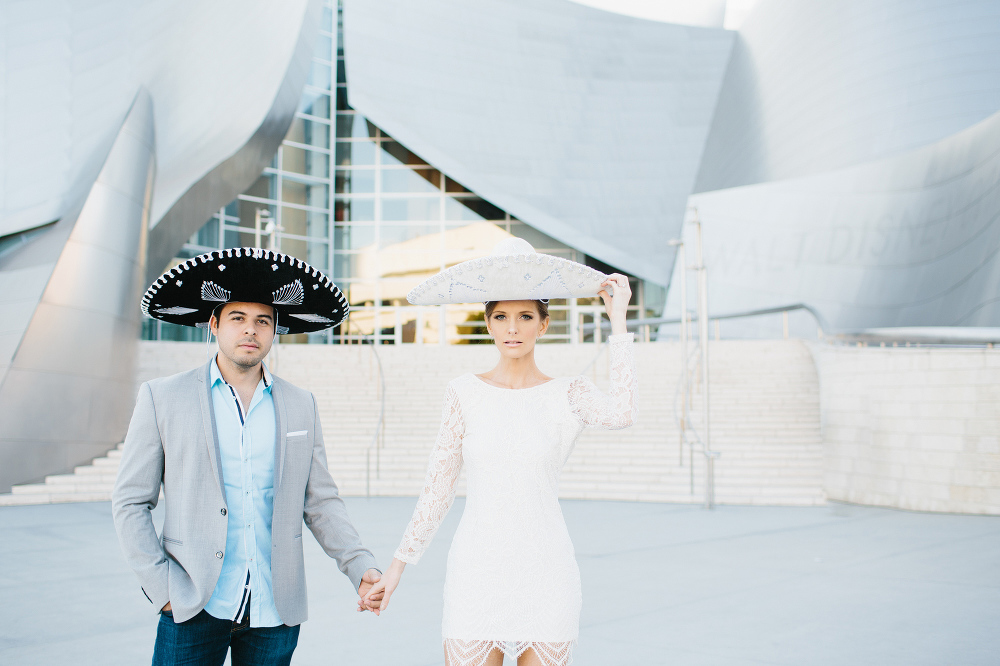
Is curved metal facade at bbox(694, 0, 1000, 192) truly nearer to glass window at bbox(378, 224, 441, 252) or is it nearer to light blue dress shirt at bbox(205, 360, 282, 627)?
glass window at bbox(378, 224, 441, 252)

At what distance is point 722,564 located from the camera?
254 inches

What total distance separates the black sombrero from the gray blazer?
0.79 ft

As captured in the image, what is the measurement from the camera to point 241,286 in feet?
7.77

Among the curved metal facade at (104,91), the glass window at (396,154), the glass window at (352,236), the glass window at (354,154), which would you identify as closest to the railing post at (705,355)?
the curved metal facade at (104,91)

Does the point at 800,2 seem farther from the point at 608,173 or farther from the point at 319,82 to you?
the point at 319,82

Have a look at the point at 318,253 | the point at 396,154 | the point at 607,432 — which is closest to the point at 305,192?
the point at 318,253

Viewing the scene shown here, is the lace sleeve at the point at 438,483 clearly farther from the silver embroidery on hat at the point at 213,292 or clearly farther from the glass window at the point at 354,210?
the glass window at the point at 354,210

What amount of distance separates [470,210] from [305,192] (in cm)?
589

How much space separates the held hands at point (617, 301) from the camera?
2445 mm

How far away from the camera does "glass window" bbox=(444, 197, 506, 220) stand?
97.1 feet

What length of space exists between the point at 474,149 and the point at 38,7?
16.4 metres

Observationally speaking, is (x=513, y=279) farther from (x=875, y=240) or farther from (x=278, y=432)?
(x=875, y=240)

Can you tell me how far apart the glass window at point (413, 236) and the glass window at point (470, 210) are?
34.0 inches

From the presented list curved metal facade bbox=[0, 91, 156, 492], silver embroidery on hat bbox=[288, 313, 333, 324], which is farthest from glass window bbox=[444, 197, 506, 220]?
silver embroidery on hat bbox=[288, 313, 333, 324]
